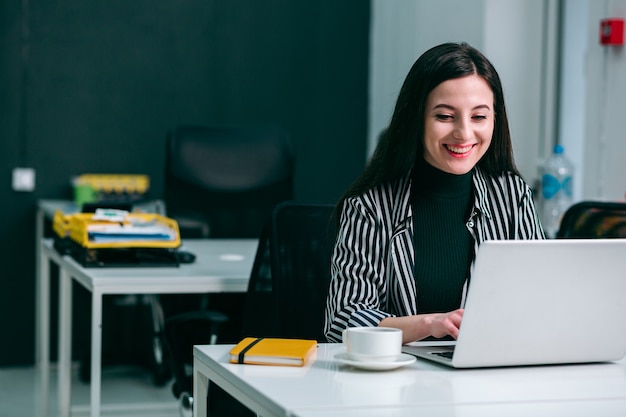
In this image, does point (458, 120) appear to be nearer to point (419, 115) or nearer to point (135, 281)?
point (419, 115)

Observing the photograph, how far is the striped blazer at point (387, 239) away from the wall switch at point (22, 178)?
3078mm

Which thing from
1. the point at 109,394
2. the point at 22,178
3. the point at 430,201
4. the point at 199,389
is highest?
the point at 430,201

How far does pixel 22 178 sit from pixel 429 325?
3.47 meters

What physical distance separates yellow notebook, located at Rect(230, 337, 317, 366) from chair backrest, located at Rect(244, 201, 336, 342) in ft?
2.14

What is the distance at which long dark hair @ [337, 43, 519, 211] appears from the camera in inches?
76.5

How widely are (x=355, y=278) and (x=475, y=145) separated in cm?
36

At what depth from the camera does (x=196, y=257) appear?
3041 mm

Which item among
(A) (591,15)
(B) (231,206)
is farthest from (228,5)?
(A) (591,15)

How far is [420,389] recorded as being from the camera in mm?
1396

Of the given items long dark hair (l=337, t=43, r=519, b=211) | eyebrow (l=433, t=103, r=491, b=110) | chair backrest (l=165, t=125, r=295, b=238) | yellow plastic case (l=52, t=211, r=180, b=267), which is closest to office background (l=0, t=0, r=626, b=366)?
chair backrest (l=165, t=125, r=295, b=238)

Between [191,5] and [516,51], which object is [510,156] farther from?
[191,5]

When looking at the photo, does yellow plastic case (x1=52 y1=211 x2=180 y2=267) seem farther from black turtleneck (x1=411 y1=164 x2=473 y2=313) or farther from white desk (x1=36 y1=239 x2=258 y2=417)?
black turtleneck (x1=411 y1=164 x2=473 y2=313)

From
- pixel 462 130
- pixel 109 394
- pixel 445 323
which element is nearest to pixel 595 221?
pixel 462 130

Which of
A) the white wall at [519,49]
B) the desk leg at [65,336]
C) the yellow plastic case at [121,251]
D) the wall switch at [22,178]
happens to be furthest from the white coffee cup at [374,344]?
the wall switch at [22,178]
